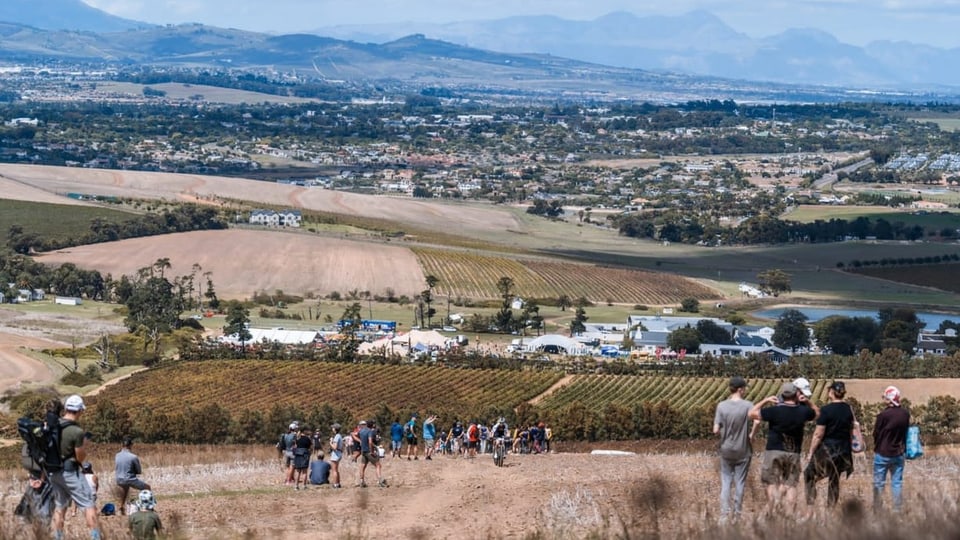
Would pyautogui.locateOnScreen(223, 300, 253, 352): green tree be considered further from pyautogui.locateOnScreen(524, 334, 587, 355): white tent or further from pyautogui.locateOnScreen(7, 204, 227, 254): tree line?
pyautogui.locateOnScreen(7, 204, 227, 254): tree line

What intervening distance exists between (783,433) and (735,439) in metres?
0.40

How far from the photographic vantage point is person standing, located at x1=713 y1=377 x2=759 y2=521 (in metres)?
13.6

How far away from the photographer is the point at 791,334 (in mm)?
61531

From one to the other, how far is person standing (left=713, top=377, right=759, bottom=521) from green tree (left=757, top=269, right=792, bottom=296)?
65.9 m

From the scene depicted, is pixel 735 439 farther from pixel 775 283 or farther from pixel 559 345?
pixel 775 283

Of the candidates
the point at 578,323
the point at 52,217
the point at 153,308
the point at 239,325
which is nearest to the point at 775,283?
the point at 578,323

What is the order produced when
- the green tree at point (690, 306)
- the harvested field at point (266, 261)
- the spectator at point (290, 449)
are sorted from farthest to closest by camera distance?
the harvested field at point (266, 261), the green tree at point (690, 306), the spectator at point (290, 449)

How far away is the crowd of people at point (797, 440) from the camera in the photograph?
1348 cm

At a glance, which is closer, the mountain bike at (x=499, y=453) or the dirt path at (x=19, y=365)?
the mountain bike at (x=499, y=453)

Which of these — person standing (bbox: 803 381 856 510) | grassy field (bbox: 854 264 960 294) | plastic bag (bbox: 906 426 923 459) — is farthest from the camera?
grassy field (bbox: 854 264 960 294)

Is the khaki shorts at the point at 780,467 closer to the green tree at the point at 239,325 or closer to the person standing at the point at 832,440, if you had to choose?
the person standing at the point at 832,440

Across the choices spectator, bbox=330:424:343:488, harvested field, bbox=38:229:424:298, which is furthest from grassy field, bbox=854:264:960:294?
spectator, bbox=330:424:343:488

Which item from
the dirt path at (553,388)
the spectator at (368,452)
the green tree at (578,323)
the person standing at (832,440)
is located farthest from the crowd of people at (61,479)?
the green tree at (578,323)

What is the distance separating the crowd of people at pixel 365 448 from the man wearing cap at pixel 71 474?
6236 mm
